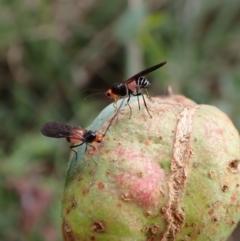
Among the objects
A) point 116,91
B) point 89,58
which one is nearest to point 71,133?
point 116,91

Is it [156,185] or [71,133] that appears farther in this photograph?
[71,133]

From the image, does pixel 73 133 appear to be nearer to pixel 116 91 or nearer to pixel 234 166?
pixel 116 91

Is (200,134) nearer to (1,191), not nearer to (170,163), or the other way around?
(170,163)

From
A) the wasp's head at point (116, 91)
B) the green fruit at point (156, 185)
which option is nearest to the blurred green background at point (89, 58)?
the wasp's head at point (116, 91)

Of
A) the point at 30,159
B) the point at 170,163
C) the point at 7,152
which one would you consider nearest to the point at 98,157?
the point at 170,163

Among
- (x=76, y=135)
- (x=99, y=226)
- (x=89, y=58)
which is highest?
(x=89, y=58)

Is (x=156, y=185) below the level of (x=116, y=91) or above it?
below

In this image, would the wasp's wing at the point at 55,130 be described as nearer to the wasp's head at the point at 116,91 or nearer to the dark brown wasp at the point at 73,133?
the dark brown wasp at the point at 73,133
